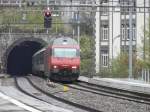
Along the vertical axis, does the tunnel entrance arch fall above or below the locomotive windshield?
below

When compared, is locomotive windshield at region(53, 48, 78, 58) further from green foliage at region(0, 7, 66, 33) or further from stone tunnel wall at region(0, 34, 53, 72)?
green foliage at region(0, 7, 66, 33)

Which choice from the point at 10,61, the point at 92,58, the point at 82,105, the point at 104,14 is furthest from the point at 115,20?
the point at 82,105

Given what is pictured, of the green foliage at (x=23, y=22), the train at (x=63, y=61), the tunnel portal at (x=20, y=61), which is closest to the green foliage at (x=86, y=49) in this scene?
the green foliage at (x=23, y=22)

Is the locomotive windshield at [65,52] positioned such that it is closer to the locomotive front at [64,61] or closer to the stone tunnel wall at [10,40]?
the locomotive front at [64,61]

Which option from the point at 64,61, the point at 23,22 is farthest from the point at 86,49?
the point at 64,61

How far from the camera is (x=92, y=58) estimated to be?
84.5 meters

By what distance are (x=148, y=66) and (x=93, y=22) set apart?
2309cm

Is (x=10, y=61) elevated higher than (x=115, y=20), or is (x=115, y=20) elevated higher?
(x=115, y=20)

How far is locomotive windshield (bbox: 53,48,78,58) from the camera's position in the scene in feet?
148

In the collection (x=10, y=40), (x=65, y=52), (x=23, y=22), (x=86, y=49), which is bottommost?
(x=86, y=49)

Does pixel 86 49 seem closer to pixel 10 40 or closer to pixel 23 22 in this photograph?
pixel 23 22

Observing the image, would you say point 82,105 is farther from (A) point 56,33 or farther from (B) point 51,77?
(A) point 56,33

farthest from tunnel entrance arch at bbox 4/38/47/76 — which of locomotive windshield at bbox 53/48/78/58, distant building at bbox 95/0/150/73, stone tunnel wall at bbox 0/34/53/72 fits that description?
locomotive windshield at bbox 53/48/78/58

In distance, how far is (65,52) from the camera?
45438mm
